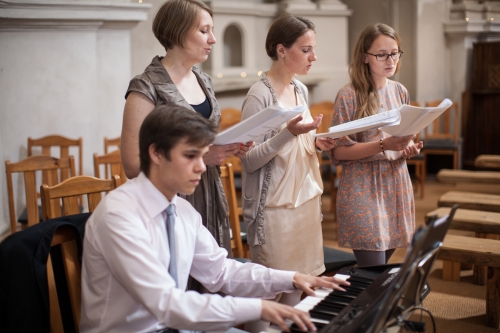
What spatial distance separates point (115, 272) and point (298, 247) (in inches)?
41.7

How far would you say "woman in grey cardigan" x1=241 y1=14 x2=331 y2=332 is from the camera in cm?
239

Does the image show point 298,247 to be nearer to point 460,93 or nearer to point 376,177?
point 376,177

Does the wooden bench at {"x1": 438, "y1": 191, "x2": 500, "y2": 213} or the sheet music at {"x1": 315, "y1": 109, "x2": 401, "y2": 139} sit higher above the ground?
the sheet music at {"x1": 315, "y1": 109, "x2": 401, "y2": 139}

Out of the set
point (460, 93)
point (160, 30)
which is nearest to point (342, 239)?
point (160, 30)

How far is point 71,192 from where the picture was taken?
246 cm

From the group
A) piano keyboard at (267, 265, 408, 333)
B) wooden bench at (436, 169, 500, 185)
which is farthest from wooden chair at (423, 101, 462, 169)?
piano keyboard at (267, 265, 408, 333)

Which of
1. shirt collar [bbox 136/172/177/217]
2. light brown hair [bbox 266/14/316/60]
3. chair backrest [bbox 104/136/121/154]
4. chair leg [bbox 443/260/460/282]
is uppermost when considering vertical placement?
light brown hair [bbox 266/14/316/60]

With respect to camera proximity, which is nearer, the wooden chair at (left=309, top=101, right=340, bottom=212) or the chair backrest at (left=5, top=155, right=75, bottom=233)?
the chair backrest at (left=5, top=155, right=75, bottom=233)

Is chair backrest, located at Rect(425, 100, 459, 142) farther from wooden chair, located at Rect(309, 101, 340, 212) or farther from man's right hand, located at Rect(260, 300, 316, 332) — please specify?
man's right hand, located at Rect(260, 300, 316, 332)

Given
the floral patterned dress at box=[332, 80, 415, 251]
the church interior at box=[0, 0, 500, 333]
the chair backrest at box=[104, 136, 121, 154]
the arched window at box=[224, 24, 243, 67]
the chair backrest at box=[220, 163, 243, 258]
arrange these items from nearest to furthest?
the floral patterned dress at box=[332, 80, 415, 251], the chair backrest at box=[220, 163, 243, 258], the church interior at box=[0, 0, 500, 333], the chair backrest at box=[104, 136, 121, 154], the arched window at box=[224, 24, 243, 67]

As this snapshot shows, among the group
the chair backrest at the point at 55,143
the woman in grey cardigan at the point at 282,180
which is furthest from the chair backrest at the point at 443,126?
the woman in grey cardigan at the point at 282,180

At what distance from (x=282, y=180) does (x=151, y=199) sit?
2.93ft

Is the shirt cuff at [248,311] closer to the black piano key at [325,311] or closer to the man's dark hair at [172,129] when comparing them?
the black piano key at [325,311]

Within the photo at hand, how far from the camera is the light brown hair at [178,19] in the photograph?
7.04 feet
